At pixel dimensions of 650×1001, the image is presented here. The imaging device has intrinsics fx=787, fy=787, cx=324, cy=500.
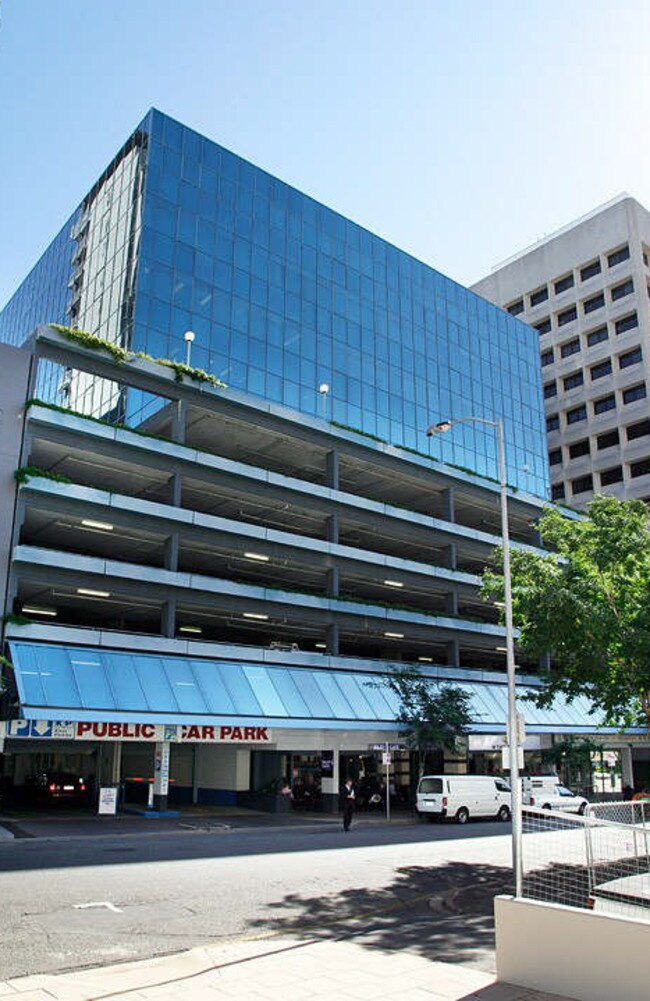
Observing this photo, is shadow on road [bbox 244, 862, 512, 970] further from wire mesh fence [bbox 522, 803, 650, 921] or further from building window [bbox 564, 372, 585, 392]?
building window [bbox 564, 372, 585, 392]

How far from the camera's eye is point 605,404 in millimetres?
75375

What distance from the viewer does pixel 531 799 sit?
123 feet

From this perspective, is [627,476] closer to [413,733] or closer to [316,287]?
[316,287]

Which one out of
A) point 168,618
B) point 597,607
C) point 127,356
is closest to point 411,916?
point 597,607

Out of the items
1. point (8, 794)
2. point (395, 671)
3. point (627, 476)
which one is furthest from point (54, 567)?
point (627, 476)

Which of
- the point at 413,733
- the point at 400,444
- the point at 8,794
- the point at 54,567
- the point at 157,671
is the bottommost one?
the point at 8,794

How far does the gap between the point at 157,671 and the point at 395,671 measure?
14266 millimetres

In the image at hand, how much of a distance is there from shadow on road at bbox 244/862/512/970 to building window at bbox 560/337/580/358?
225 ft

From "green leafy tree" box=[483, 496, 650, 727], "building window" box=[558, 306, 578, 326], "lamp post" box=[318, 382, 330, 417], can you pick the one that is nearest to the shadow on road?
"green leafy tree" box=[483, 496, 650, 727]

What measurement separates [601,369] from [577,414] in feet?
15.8

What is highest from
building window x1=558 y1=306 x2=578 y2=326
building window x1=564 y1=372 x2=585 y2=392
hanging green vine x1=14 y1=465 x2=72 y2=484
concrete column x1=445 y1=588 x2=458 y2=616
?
building window x1=558 y1=306 x2=578 y2=326

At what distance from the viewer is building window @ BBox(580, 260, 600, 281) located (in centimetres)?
7934

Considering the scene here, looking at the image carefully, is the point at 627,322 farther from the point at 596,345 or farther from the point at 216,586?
the point at 216,586

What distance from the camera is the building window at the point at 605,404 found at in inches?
2936
